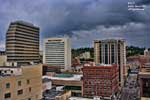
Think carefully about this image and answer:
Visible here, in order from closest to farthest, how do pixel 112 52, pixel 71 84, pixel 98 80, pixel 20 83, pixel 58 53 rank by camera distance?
pixel 20 83 → pixel 98 80 → pixel 71 84 → pixel 112 52 → pixel 58 53

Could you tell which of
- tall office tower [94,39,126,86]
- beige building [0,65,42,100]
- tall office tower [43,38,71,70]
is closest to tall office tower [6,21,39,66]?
tall office tower [43,38,71,70]

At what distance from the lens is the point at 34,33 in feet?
335

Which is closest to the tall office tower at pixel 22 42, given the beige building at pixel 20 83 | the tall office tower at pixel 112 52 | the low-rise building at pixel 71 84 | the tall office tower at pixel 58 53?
the low-rise building at pixel 71 84

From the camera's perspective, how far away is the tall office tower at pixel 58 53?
121312 millimetres

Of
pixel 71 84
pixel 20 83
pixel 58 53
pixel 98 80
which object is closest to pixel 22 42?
pixel 71 84

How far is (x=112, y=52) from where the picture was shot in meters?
105

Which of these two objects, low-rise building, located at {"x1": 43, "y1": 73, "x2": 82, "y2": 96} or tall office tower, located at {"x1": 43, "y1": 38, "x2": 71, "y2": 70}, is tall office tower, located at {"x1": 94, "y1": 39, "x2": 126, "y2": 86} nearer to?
tall office tower, located at {"x1": 43, "y1": 38, "x2": 71, "y2": 70}

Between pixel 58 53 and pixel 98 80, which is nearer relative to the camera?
pixel 98 80

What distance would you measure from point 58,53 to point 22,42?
106ft

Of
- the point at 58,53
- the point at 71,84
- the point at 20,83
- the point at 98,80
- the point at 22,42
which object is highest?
the point at 22,42

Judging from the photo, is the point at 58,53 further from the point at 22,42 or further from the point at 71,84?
the point at 71,84

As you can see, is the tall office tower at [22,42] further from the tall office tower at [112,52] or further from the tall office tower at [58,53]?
the tall office tower at [112,52]

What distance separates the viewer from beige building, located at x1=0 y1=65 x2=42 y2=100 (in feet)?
71.1

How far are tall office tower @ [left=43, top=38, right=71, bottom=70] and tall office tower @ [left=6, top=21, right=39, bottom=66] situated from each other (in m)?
19.0
